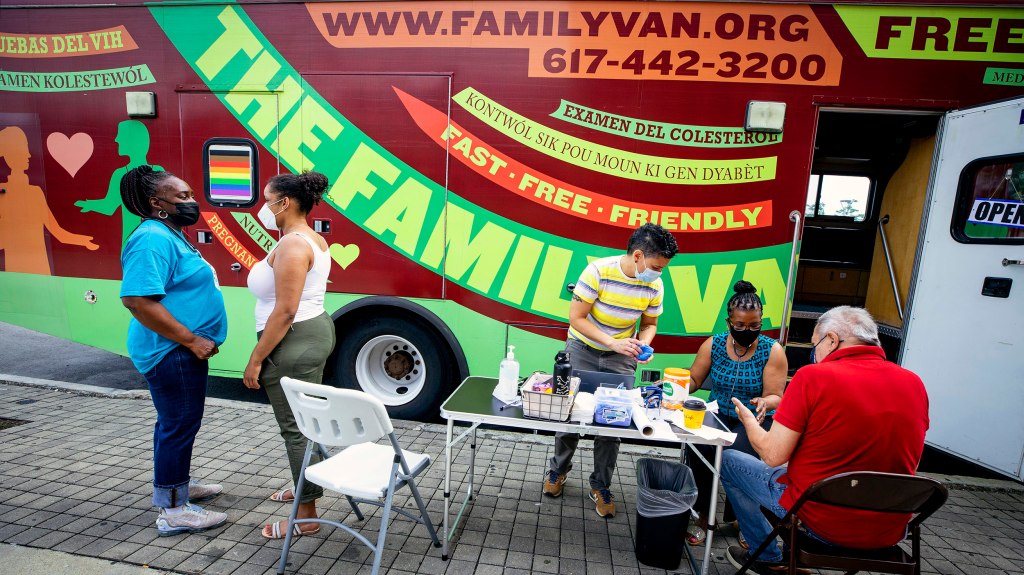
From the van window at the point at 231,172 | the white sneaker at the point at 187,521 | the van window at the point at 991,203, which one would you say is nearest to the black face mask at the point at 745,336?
the van window at the point at 991,203

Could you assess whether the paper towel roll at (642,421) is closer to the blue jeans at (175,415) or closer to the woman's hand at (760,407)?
the woman's hand at (760,407)

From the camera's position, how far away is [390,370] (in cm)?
412

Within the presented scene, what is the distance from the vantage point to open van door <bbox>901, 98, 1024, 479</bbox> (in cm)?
316

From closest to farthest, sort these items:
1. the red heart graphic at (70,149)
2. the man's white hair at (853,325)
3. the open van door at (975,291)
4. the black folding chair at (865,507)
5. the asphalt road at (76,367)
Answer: the black folding chair at (865,507) → the man's white hair at (853,325) → the open van door at (975,291) → the red heart graphic at (70,149) → the asphalt road at (76,367)

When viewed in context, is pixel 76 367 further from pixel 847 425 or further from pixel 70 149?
pixel 847 425

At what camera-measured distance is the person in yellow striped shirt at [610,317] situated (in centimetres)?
272

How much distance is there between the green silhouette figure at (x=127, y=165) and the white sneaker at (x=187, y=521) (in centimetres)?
266

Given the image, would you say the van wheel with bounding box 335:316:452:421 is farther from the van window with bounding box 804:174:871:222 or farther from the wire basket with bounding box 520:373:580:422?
the van window with bounding box 804:174:871:222

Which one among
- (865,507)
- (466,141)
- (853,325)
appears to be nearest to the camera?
(865,507)

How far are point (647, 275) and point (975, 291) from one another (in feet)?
8.40

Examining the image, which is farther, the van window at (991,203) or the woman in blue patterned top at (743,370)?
the van window at (991,203)

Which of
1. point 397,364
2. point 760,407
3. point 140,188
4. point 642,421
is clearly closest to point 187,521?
point 140,188

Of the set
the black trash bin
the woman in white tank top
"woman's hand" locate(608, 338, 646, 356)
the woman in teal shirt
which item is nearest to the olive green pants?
the woman in white tank top

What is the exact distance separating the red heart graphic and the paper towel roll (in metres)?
4.81
